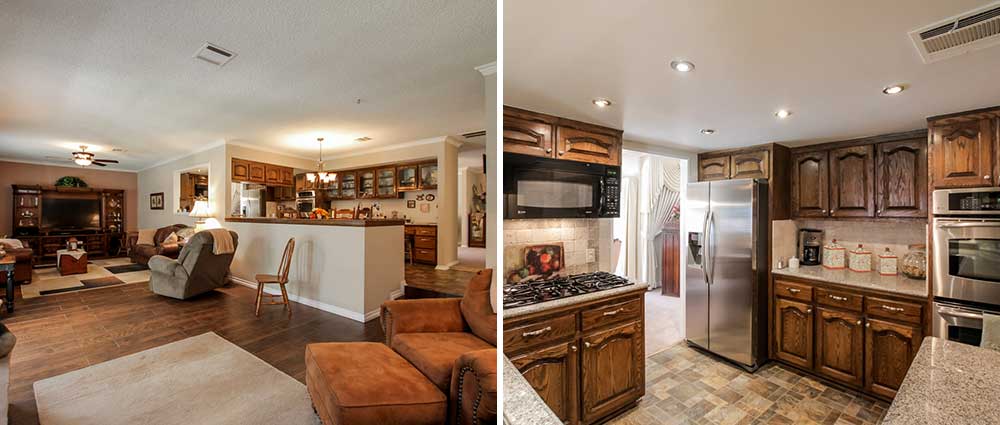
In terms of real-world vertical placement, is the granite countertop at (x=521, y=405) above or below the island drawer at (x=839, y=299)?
above

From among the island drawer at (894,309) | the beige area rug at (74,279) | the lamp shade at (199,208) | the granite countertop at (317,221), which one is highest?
the lamp shade at (199,208)

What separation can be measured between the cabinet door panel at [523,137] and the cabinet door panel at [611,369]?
32 cm

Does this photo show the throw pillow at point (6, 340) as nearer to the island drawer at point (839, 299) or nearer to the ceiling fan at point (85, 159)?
the ceiling fan at point (85, 159)

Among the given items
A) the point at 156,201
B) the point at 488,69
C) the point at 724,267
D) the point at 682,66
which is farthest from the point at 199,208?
the point at 724,267

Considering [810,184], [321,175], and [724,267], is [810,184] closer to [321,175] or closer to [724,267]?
[724,267]

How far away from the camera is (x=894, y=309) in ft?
5.15

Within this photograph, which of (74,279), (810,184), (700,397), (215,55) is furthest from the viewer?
(810,184)

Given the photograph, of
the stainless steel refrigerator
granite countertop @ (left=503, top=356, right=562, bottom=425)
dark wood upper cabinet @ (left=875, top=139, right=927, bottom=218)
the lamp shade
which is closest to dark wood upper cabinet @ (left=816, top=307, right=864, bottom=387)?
the stainless steel refrigerator

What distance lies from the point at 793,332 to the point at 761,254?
0.47 m

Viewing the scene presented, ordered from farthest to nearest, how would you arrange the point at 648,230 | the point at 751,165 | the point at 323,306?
the point at 751,165 → the point at 648,230 → the point at 323,306

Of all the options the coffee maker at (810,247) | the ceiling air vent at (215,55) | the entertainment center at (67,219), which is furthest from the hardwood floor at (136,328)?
the coffee maker at (810,247)

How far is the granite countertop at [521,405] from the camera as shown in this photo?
0.34 m

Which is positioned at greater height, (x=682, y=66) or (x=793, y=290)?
(x=682, y=66)

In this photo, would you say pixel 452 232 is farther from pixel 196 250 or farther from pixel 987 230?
pixel 987 230
